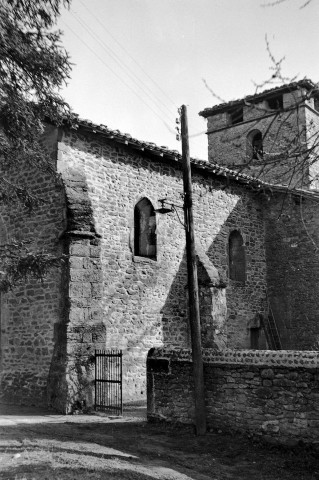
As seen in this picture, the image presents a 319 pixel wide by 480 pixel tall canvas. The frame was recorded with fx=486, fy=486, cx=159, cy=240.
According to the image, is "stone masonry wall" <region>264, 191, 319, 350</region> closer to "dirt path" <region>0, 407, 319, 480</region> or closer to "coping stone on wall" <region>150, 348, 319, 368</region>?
"coping stone on wall" <region>150, 348, 319, 368</region>

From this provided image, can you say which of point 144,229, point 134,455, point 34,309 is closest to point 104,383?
point 34,309

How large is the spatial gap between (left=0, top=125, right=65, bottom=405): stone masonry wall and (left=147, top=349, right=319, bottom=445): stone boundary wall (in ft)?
10.1

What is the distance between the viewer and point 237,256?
17.8m

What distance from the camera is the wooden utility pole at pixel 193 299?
8.92m

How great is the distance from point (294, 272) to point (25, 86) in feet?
40.9

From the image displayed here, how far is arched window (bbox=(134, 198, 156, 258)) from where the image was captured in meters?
14.3

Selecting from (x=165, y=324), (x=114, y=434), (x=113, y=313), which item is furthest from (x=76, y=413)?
(x=165, y=324)

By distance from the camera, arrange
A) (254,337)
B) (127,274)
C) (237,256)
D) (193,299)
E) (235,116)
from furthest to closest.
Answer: (235,116) → (237,256) → (254,337) → (127,274) → (193,299)

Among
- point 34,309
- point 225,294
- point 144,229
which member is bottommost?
point 34,309

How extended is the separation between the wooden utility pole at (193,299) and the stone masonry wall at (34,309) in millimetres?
3365

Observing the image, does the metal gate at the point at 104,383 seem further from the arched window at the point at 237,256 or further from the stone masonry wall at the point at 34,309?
the arched window at the point at 237,256

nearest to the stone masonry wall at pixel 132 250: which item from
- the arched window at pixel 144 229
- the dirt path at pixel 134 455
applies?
the arched window at pixel 144 229

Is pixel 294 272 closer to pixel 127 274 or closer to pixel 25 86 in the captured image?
pixel 127 274

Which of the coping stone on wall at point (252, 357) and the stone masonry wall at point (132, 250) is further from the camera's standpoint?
the stone masonry wall at point (132, 250)
